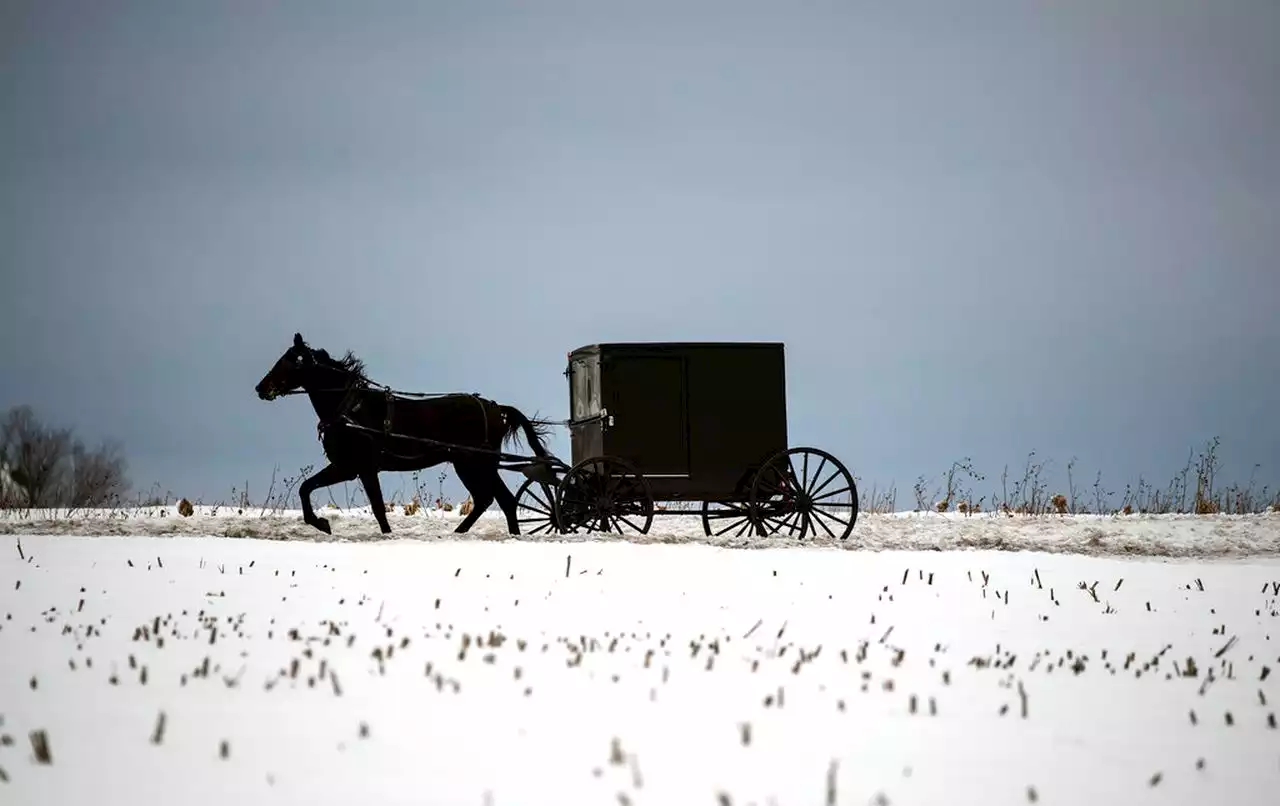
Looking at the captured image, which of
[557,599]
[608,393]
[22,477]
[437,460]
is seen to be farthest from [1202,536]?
[22,477]

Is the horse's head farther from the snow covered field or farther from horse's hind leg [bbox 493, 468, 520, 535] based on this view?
the snow covered field

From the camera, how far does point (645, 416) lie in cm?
1453

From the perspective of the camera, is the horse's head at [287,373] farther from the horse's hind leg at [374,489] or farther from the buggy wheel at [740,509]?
the buggy wheel at [740,509]

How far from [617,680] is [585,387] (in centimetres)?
941

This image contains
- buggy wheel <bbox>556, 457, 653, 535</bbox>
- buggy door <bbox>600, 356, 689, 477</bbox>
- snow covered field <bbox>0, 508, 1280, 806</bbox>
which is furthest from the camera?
buggy door <bbox>600, 356, 689, 477</bbox>

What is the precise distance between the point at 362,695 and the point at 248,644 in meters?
1.50

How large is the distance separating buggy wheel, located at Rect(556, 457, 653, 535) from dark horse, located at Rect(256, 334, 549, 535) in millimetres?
755

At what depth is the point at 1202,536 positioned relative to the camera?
16203 mm

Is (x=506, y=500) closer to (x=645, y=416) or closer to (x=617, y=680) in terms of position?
(x=645, y=416)

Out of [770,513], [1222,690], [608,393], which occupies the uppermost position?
[608,393]

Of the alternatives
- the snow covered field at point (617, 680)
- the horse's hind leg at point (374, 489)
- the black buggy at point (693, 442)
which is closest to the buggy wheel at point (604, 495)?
the black buggy at point (693, 442)

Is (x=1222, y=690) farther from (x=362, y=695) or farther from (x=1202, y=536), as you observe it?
(x=1202, y=536)

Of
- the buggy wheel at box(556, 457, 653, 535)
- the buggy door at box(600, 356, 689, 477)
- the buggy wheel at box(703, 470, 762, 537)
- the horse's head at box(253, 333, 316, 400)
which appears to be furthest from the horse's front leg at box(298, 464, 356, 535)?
the buggy wheel at box(703, 470, 762, 537)

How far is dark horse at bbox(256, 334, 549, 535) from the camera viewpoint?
15.1 meters
